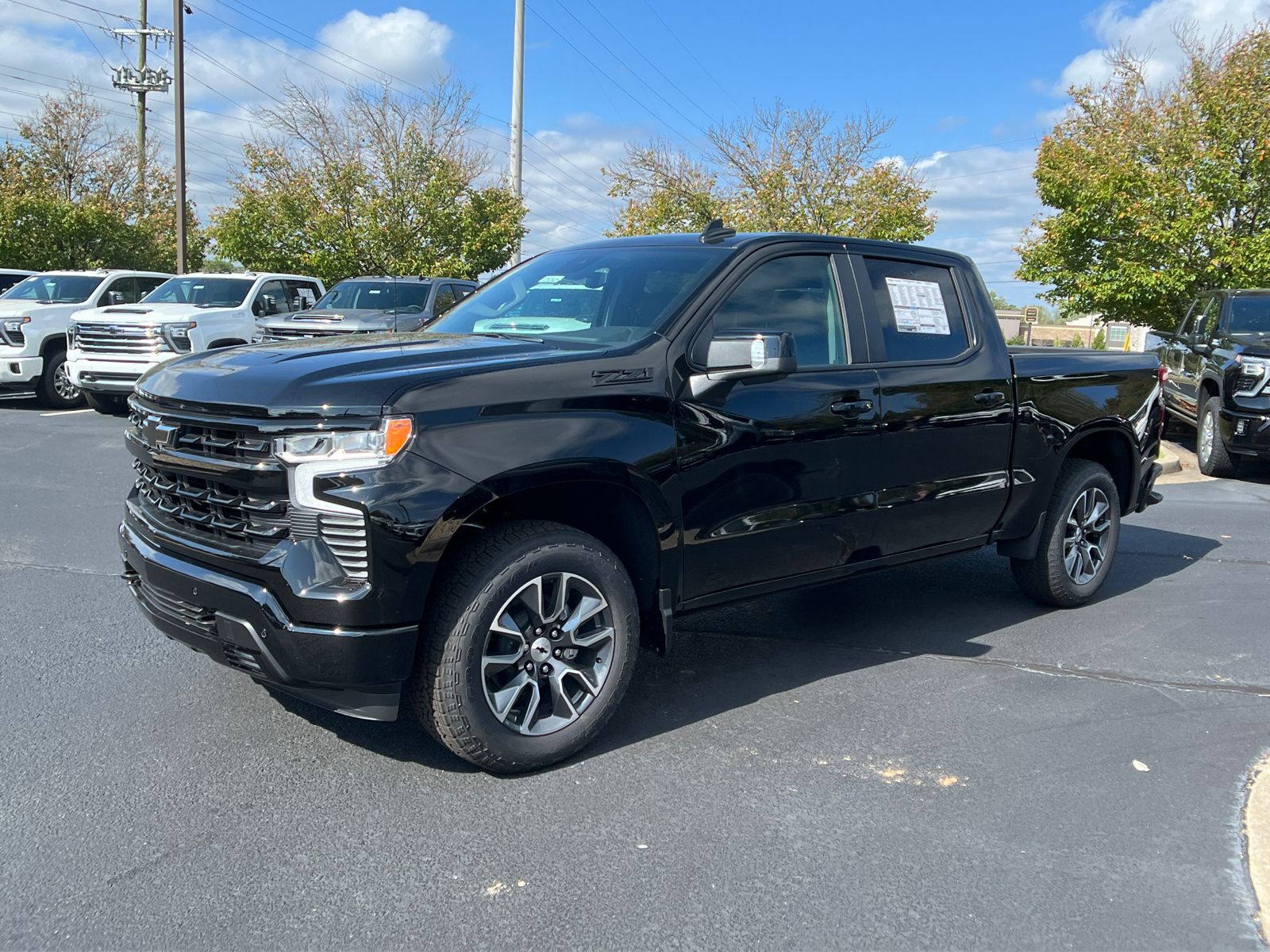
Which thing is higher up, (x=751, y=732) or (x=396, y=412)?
(x=396, y=412)

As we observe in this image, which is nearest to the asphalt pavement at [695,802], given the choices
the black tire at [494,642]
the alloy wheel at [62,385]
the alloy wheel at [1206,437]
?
the black tire at [494,642]

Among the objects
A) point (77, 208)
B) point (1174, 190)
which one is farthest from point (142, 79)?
point (1174, 190)

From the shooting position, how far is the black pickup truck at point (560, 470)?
327 centimetres

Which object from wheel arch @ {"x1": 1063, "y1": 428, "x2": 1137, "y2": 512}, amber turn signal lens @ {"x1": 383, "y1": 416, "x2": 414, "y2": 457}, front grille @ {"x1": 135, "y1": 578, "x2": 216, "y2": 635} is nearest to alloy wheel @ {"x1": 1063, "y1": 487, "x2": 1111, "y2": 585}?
wheel arch @ {"x1": 1063, "y1": 428, "x2": 1137, "y2": 512}

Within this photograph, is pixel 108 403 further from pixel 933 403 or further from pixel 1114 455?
pixel 1114 455

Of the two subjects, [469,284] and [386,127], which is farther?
[386,127]

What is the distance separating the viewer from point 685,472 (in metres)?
3.92

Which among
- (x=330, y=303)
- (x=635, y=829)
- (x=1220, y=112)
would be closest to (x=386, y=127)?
(x=330, y=303)

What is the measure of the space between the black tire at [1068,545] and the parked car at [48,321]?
40.1 ft

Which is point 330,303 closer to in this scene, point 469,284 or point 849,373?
point 469,284

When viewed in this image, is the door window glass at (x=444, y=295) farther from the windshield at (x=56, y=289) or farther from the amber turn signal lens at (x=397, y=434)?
the amber turn signal lens at (x=397, y=434)

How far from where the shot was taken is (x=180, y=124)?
24.3 m

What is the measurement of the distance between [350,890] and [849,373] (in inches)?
112

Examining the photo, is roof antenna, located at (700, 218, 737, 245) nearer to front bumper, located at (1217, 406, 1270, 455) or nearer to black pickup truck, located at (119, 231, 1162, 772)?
black pickup truck, located at (119, 231, 1162, 772)
